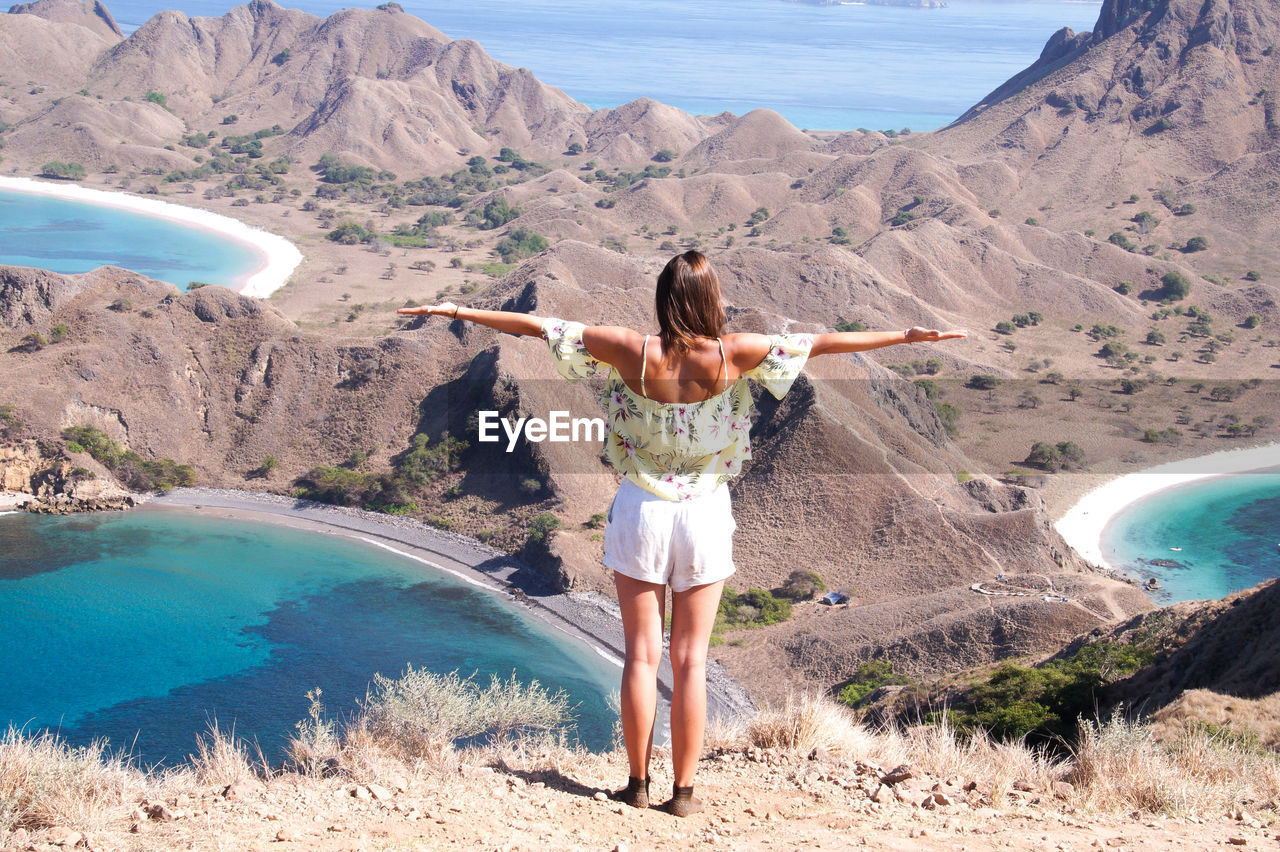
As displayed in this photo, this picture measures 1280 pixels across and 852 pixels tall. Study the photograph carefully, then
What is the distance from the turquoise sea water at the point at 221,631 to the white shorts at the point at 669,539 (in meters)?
15.8

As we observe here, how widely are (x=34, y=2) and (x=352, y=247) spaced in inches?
4572

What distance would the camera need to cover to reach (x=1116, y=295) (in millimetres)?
60344

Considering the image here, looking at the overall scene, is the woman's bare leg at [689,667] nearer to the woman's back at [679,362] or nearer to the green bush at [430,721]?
the woman's back at [679,362]

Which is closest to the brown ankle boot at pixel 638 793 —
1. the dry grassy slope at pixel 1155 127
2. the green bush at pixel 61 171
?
the dry grassy slope at pixel 1155 127

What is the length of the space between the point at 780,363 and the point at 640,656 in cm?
159

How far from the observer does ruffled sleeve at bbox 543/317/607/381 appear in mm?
4789

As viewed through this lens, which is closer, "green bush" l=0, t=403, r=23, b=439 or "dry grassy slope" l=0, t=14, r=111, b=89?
"green bush" l=0, t=403, r=23, b=439

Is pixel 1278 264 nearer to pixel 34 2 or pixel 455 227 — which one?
pixel 455 227

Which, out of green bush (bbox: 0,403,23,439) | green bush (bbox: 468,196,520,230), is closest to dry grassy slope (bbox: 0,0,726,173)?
green bush (bbox: 468,196,520,230)

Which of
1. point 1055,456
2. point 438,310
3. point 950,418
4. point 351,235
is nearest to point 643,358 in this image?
point 438,310

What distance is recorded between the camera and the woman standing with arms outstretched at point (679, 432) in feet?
14.8

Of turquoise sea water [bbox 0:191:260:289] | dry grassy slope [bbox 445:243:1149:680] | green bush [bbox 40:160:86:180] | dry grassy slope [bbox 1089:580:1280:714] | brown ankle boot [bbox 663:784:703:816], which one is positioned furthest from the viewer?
green bush [bbox 40:160:86:180]

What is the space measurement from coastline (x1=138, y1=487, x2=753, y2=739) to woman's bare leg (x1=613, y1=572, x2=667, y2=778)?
15.4m

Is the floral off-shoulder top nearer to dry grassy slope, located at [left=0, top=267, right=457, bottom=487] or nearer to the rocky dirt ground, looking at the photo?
the rocky dirt ground
